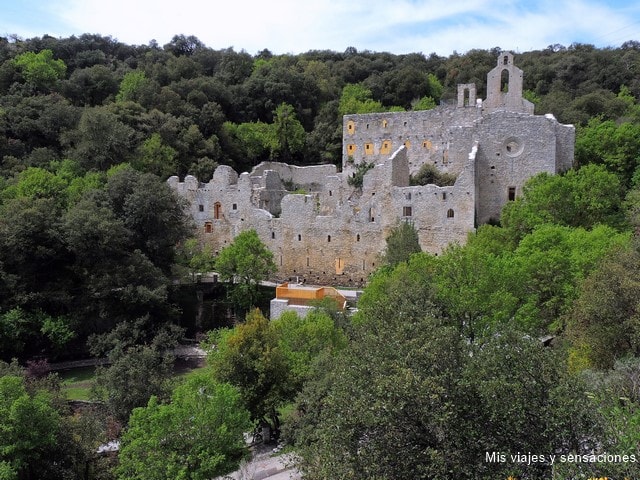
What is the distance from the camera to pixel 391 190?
1336 inches

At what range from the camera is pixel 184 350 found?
31109mm

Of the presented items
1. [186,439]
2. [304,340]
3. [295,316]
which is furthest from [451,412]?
[295,316]

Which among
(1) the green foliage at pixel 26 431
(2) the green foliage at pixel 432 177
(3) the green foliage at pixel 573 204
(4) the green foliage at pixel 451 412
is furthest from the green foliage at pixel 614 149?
(1) the green foliage at pixel 26 431

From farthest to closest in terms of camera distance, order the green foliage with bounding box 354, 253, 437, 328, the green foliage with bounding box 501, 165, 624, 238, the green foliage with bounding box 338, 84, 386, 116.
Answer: the green foliage with bounding box 338, 84, 386, 116 < the green foliage with bounding box 501, 165, 624, 238 < the green foliage with bounding box 354, 253, 437, 328

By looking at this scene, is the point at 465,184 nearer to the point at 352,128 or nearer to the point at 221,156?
the point at 352,128

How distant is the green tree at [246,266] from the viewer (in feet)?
107

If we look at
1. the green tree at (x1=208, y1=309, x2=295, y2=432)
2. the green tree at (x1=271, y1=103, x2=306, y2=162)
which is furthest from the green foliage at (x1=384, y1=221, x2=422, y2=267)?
the green tree at (x1=271, y1=103, x2=306, y2=162)

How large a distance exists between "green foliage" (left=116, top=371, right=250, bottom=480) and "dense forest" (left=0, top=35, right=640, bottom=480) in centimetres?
6

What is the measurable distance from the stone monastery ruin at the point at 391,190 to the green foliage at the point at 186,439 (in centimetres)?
1912

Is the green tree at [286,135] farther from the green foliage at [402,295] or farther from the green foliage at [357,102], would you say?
the green foliage at [402,295]

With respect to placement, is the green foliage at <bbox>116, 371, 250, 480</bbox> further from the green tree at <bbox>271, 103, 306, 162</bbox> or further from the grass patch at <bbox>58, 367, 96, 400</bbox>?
the green tree at <bbox>271, 103, 306, 162</bbox>

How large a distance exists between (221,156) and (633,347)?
3905 centimetres

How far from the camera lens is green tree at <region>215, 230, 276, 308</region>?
32.7m

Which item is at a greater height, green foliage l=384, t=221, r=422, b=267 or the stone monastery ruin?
the stone monastery ruin
